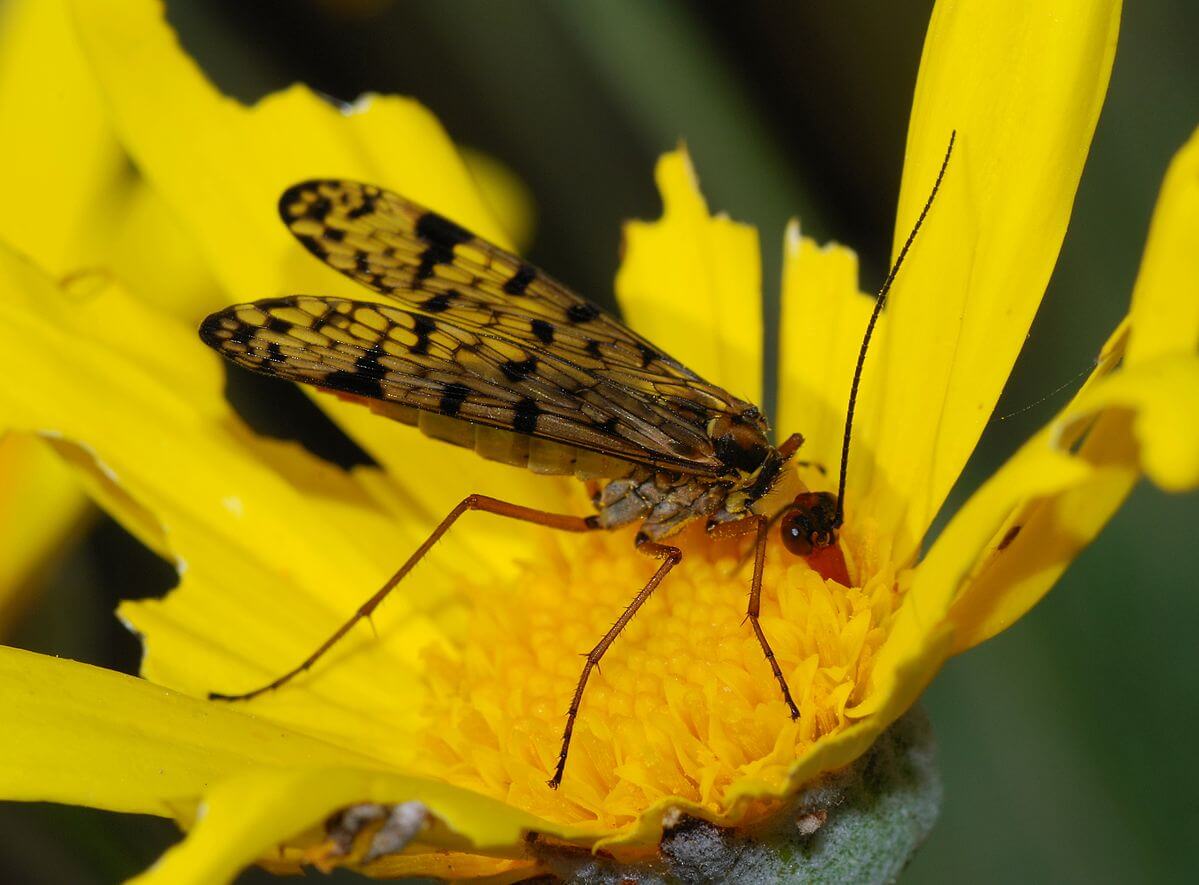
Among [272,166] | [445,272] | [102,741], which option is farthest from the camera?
[272,166]

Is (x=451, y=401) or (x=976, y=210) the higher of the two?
(x=976, y=210)

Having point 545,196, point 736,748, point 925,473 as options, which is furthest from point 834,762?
point 545,196

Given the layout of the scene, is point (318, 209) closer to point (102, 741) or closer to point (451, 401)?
point (451, 401)

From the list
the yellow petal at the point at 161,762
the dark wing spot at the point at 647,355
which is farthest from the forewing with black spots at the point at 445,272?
the yellow petal at the point at 161,762

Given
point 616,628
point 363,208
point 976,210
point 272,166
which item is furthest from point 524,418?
point 272,166

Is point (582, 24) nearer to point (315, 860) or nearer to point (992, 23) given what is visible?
point (992, 23)
